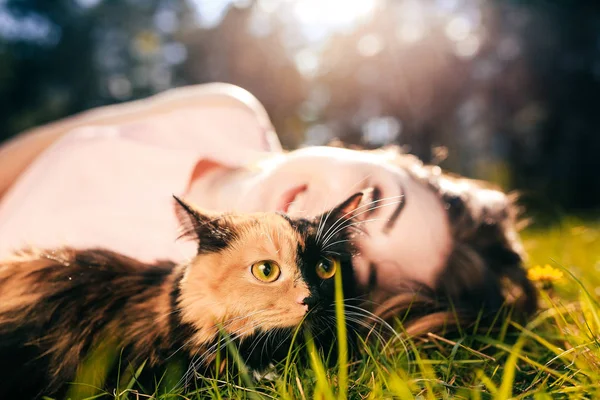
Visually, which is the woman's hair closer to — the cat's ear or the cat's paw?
the cat's paw

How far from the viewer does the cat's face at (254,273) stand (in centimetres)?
104

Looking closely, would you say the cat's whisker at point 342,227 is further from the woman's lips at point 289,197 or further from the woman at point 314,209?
the woman's lips at point 289,197

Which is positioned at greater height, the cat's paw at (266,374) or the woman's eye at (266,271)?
the woman's eye at (266,271)

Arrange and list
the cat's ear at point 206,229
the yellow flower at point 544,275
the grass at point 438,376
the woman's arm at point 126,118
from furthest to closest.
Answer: the woman's arm at point 126,118 < the yellow flower at point 544,275 < the cat's ear at point 206,229 < the grass at point 438,376

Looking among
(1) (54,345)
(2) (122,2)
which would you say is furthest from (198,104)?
(2) (122,2)

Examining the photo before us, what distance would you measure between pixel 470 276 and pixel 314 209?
2.02ft

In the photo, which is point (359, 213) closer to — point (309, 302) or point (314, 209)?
point (314, 209)

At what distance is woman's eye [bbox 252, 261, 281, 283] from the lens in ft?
3.50

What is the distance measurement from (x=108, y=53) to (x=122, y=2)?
1433 mm

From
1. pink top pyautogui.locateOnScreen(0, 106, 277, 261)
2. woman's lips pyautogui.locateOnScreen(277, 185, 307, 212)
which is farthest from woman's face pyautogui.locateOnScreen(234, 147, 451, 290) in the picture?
pink top pyautogui.locateOnScreen(0, 106, 277, 261)

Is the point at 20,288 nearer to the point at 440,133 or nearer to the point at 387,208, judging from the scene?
the point at 387,208

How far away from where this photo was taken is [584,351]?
1.16 metres

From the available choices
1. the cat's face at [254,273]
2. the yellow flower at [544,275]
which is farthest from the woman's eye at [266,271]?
the yellow flower at [544,275]

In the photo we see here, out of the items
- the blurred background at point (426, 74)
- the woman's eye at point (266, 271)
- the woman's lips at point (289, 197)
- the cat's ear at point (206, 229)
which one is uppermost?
the cat's ear at point (206, 229)
